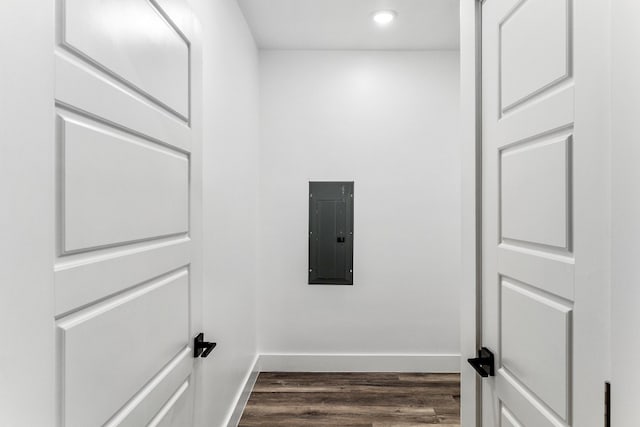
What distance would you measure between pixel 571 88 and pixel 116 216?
0.99 metres

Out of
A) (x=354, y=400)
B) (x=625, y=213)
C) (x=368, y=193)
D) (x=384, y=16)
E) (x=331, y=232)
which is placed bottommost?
(x=354, y=400)

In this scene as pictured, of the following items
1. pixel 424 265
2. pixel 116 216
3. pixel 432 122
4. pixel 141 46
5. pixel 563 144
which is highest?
pixel 432 122

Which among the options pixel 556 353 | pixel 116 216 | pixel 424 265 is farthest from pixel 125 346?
pixel 424 265

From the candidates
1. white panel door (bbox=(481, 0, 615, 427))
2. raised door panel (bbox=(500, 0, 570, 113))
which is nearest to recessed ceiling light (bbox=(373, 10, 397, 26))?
white panel door (bbox=(481, 0, 615, 427))

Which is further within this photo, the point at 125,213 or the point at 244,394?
the point at 244,394

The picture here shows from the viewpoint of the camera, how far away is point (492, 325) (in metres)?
1.26

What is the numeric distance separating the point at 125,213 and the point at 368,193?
2299 millimetres

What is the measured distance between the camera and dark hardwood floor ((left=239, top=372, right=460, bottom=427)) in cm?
236

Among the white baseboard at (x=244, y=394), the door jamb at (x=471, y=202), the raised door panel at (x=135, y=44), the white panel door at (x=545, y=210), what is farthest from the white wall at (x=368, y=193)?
the raised door panel at (x=135, y=44)

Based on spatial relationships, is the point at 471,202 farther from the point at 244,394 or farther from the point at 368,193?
the point at 244,394

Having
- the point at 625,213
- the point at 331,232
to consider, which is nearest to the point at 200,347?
the point at 625,213

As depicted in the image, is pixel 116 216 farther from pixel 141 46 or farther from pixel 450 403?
pixel 450 403

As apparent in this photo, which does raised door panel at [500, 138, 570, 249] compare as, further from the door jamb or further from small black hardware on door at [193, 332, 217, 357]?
small black hardware on door at [193, 332, 217, 357]

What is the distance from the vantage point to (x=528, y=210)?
1030 millimetres
